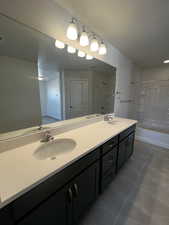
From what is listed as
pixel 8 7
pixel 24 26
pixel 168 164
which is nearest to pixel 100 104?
pixel 24 26

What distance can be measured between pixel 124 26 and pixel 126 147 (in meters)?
1.79

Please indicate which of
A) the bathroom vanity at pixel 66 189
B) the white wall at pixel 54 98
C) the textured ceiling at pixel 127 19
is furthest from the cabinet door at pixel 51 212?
the textured ceiling at pixel 127 19

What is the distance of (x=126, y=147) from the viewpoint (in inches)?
70.4

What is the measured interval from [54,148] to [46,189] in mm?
483

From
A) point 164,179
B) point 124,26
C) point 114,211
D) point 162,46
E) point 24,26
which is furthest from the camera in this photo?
point 162,46

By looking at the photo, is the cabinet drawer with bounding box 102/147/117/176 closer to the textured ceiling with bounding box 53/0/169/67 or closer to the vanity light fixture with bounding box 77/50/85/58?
the vanity light fixture with bounding box 77/50/85/58

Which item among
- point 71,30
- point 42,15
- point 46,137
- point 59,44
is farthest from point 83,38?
point 46,137

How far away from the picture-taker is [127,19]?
1349 millimetres

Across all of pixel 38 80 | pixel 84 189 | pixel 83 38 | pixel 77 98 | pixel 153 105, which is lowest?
pixel 84 189

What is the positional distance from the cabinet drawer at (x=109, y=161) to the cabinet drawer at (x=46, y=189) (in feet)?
1.14

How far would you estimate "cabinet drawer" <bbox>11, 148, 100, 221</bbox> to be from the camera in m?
0.59

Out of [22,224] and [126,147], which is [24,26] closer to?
[22,224]

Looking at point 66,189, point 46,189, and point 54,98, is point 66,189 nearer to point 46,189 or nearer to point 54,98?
point 46,189

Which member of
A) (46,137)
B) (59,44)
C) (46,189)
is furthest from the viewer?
(59,44)
